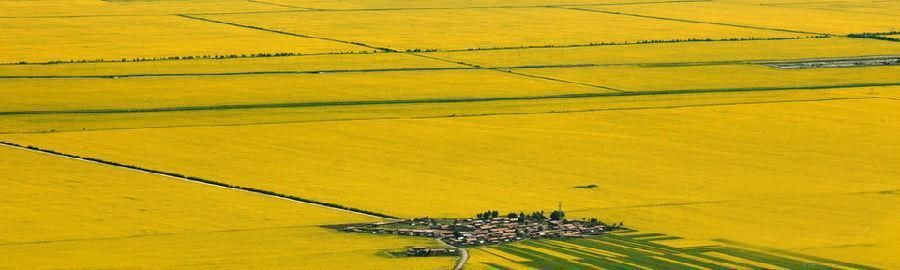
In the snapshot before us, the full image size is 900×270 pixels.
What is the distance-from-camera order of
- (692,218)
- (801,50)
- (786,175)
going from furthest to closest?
(801,50), (786,175), (692,218)

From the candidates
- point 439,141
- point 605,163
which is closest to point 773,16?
point 439,141

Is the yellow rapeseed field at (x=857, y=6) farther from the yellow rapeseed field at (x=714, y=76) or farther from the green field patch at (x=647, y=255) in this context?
the green field patch at (x=647, y=255)

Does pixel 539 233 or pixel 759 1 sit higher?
pixel 759 1

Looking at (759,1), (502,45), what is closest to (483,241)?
(502,45)

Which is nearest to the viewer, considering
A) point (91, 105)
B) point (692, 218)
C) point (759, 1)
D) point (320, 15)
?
point (692, 218)

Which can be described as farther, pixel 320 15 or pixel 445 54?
pixel 320 15

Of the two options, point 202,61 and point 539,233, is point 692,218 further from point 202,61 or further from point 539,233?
point 202,61

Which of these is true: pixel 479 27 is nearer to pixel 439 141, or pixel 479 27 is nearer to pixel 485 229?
pixel 439 141
